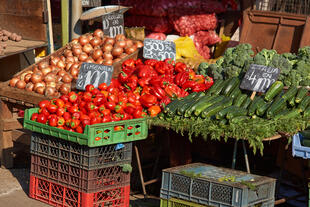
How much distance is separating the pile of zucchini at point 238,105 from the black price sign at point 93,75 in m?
1.14

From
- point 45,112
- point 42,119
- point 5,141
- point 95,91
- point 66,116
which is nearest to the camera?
point 66,116

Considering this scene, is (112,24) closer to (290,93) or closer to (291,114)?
(290,93)

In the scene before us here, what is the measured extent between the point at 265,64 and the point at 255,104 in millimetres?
1071

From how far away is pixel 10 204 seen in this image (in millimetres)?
7176

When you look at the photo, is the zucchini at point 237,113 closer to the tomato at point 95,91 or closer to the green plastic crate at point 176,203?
the green plastic crate at point 176,203

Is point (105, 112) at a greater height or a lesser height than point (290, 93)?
lesser

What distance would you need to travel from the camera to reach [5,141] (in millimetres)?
8695

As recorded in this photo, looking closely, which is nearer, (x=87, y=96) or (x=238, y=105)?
(x=238, y=105)

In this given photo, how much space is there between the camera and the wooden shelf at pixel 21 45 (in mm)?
9523

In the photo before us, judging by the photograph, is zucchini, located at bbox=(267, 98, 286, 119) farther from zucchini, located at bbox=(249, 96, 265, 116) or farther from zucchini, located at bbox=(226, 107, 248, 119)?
zucchini, located at bbox=(226, 107, 248, 119)

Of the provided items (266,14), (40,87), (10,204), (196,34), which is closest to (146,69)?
(40,87)

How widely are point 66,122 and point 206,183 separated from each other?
81.3 inches

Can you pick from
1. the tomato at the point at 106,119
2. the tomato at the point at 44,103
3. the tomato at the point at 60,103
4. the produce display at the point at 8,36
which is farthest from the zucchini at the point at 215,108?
the produce display at the point at 8,36

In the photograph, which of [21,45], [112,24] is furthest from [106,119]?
[21,45]
